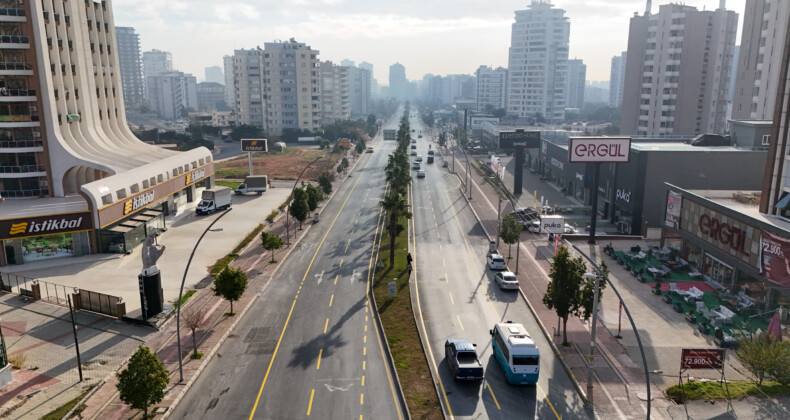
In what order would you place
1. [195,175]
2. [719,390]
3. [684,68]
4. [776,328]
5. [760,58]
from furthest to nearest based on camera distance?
[684,68]
[760,58]
[195,175]
[776,328]
[719,390]

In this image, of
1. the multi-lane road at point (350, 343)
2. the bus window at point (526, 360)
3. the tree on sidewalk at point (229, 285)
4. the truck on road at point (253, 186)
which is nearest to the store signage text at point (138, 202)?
the multi-lane road at point (350, 343)

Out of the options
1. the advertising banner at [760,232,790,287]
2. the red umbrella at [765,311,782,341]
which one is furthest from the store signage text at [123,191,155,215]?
the advertising banner at [760,232,790,287]

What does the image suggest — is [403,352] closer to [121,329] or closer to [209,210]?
[121,329]

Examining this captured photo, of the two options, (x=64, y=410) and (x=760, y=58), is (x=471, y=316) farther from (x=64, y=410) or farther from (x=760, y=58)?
(x=760, y=58)

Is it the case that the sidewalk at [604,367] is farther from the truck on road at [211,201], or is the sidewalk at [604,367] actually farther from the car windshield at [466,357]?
the truck on road at [211,201]

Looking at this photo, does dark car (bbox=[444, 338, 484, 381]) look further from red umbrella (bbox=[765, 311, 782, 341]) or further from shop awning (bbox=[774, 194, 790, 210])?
shop awning (bbox=[774, 194, 790, 210])

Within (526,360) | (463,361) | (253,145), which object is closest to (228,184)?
(253,145)

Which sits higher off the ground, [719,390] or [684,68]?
[684,68]
